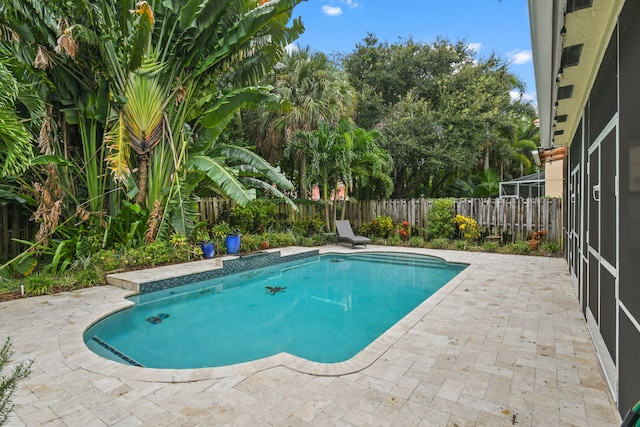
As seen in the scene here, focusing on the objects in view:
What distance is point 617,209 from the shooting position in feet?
7.87

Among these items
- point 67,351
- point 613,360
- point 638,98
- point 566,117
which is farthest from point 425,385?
point 566,117

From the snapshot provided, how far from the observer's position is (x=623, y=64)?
2178 millimetres

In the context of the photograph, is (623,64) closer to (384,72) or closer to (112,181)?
(112,181)

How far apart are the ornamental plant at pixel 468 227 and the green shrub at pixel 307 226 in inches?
193

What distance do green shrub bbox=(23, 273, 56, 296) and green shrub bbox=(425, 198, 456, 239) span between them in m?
10.5

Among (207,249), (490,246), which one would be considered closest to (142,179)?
(207,249)

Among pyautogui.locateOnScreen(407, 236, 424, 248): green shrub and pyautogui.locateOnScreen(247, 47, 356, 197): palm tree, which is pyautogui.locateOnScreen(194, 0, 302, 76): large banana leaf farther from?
pyautogui.locateOnScreen(407, 236, 424, 248): green shrub

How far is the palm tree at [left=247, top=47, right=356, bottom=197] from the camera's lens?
12.3 meters

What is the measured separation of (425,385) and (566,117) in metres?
4.92

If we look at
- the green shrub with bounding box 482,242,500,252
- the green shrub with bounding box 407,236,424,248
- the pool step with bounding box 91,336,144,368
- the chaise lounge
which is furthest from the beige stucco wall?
the pool step with bounding box 91,336,144,368

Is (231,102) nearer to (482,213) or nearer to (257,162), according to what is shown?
(257,162)

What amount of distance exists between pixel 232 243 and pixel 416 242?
614 cm

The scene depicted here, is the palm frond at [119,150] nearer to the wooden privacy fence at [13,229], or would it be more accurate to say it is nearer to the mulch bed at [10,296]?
the mulch bed at [10,296]

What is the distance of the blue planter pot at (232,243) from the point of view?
9.66m
